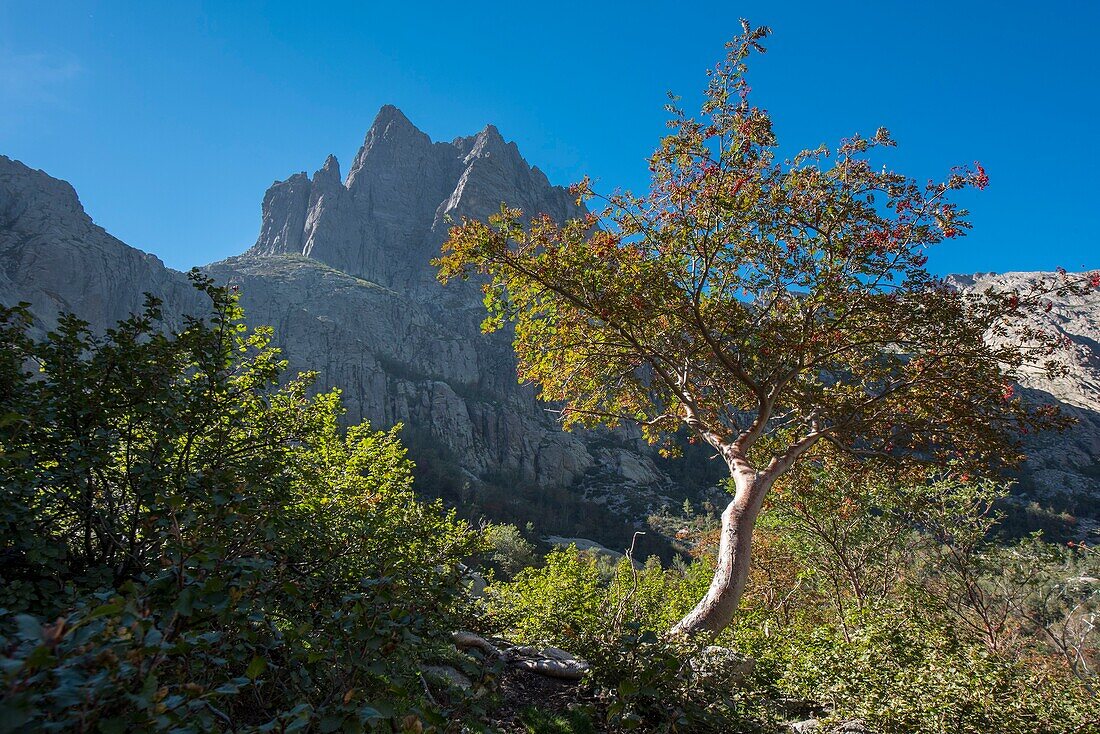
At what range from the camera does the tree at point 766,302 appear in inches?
269

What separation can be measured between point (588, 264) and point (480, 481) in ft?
250

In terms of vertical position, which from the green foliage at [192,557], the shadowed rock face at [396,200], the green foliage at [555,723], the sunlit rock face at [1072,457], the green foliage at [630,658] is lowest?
the green foliage at [555,723]

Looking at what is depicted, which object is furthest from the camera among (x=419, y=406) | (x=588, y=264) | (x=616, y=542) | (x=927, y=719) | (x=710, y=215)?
(x=419, y=406)

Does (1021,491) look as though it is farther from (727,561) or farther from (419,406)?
(727,561)

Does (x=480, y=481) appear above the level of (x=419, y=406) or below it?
below

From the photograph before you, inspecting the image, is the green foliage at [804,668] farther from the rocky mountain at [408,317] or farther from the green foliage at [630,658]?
the rocky mountain at [408,317]

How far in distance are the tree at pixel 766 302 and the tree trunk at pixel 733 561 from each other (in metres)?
0.02

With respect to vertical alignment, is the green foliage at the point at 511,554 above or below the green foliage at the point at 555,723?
below

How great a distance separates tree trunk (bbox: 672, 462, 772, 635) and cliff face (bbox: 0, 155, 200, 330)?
7742 centimetres

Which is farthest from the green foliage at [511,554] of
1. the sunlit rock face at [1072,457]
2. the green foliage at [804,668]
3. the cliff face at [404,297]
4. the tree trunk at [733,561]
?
the sunlit rock face at [1072,457]

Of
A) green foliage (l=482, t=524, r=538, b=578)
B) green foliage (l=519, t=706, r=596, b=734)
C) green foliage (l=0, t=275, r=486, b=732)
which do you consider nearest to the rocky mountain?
green foliage (l=482, t=524, r=538, b=578)

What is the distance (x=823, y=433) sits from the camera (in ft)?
25.5

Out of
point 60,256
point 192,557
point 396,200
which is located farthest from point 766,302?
point 396,200

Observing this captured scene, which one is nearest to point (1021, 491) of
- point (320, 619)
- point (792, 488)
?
point (792, 488)
